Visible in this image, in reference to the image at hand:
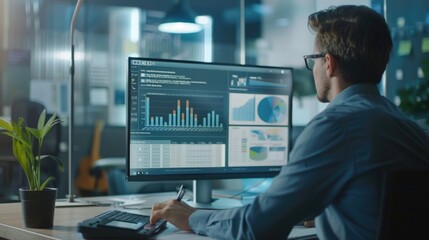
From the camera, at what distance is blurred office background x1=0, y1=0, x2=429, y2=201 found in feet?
19.0

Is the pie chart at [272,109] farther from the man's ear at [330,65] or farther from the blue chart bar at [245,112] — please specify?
the man's ear at [330,65]

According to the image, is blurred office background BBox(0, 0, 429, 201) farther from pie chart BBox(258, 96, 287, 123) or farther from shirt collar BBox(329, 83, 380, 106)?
shirt collar BBox(329, 83, 380, 106)

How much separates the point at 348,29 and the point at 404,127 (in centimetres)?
26

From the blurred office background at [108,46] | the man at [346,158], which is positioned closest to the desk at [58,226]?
the man at [346,158]

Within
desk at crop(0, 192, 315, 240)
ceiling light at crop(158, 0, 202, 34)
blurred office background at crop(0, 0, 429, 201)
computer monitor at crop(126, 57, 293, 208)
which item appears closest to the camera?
desk at crop(0, 192, 315, 240)

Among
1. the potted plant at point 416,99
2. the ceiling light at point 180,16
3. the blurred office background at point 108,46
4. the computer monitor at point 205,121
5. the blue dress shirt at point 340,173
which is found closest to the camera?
the blue dress shirt at point 340,173

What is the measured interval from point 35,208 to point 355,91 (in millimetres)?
879

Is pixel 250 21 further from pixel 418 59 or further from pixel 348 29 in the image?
pixel 348 29

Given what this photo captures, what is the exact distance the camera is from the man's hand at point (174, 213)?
4.72 feet

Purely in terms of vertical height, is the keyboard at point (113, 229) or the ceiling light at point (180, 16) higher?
the ceiling light at point (180, 16)

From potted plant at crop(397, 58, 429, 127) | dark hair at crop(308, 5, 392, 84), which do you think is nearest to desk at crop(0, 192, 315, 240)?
dark hair at crop(308, 5, 392, 84)

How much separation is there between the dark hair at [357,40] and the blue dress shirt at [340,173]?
114 millimetres

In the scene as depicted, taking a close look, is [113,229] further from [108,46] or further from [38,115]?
[108,46]

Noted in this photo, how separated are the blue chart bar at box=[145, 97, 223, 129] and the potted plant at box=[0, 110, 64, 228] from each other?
0.33 meters
